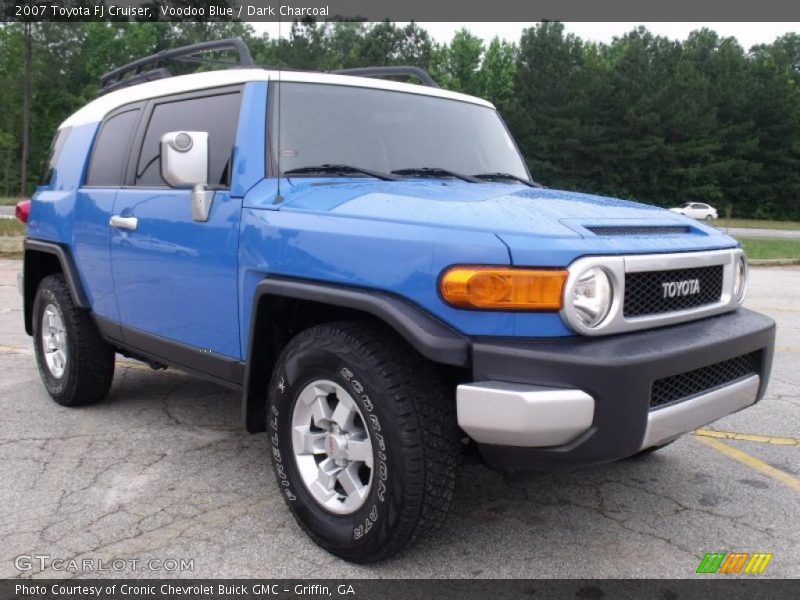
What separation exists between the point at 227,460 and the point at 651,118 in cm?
5068

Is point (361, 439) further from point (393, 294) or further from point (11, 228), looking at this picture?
point (11, 228)

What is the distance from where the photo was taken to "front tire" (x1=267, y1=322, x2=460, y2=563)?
8.70ft

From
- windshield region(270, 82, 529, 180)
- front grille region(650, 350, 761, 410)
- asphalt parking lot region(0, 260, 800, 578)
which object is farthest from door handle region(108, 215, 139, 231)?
front grille region(650, 350, 761, 410)

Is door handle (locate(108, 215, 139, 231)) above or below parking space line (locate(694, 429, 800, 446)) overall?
above

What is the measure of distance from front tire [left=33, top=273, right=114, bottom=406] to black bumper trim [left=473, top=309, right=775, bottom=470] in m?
3.07

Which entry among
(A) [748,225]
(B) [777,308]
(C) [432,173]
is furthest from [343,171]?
(A) [748,225]

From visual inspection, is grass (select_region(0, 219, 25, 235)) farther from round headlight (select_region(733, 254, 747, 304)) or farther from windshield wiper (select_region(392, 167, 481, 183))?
round headlight (select_region(733, 254, 747, 304))

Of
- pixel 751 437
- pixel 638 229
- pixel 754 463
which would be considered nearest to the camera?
pixel 638 229

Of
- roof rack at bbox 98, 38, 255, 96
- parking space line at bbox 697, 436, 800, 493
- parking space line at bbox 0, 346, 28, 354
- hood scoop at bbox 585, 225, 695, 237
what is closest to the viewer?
hood scoop at bbox 585, 225, 695, 237

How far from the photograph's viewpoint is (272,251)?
3123 mm

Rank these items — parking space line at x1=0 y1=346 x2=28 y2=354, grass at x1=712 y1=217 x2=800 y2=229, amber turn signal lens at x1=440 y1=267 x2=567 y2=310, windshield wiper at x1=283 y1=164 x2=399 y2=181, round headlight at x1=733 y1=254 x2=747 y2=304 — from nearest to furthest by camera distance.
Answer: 1. amber turn signal lens at x1=440 y1=267 x2=567 y2=310
2. round headlight at x1=733 y1=254 x2=747 y2=304
3. windshield wiper at x1=283 y1=164 x2=399 y2=181
4. parking space line at x1=0 y1=346 x2=28 y2=354
5. grass at x1=712 y1=217 x2=800 y2=229

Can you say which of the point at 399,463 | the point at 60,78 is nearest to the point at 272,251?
the point at 399,463

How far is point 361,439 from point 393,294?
0.60 metres

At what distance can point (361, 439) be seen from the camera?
2.92 meters
